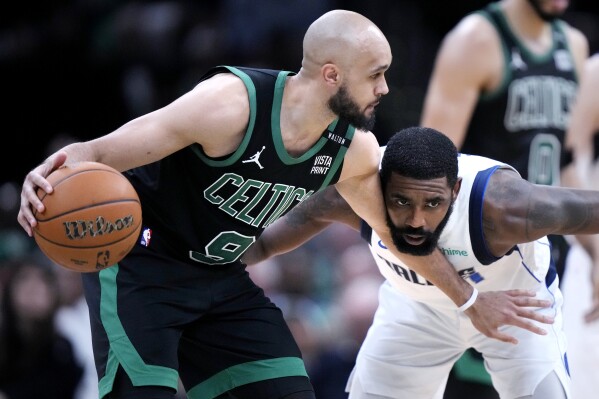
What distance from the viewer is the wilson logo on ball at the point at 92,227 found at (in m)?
4.33

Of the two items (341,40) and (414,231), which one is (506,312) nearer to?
(414,231)

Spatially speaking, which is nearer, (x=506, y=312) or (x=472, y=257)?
(x=506, y=312)

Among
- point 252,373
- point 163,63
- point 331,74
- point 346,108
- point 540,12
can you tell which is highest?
point 540,12

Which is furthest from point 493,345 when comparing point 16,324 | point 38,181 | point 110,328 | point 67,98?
point 67,98

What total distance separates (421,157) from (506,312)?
29.3 inches

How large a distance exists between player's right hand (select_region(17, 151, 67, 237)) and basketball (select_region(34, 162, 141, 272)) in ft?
0.08

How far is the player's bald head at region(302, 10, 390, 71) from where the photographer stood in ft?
15.7

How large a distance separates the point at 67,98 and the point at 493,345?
6603 mm

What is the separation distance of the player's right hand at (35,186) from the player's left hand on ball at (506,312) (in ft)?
6.22

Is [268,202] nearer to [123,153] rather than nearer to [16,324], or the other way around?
[123,153]

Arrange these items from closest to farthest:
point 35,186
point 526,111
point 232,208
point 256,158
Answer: point 35,186 < point 256,158 < point 232,208 < point 526,111

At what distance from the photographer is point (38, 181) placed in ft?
13.9

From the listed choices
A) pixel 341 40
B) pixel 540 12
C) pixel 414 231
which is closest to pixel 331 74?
pixel 341 40

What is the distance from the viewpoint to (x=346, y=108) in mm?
4832
